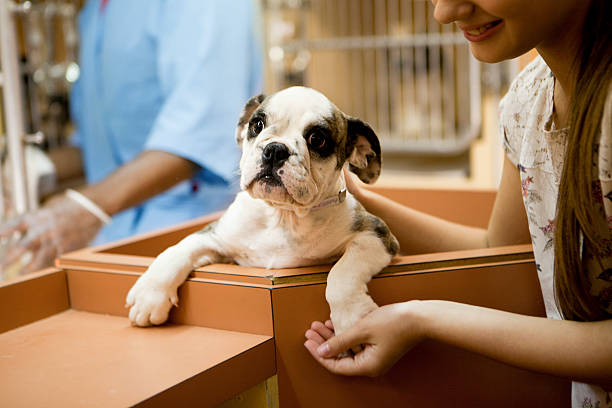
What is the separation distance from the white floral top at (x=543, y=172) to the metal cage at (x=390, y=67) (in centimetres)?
151

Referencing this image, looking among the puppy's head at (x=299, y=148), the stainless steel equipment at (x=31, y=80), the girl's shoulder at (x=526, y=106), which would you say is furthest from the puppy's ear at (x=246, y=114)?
the stainless steel equipment at (x=31, y=80)

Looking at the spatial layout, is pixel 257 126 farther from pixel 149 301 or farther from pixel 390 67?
pixel 390 67

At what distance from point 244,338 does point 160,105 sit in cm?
98

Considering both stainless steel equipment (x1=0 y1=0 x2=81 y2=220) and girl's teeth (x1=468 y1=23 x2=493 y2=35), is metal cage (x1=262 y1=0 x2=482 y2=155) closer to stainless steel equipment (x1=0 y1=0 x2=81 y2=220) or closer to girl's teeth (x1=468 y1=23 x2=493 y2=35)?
stainless steel equipment (x1=0 y1=0 x2=81 y2=220)

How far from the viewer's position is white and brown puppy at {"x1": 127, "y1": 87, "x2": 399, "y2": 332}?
77cm

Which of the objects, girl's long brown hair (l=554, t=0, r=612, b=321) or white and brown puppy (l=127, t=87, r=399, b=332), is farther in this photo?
white and brown puppy (l=127, t=87, r=399, b=332)

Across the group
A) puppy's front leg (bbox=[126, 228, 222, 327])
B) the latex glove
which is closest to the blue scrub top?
the latex glove

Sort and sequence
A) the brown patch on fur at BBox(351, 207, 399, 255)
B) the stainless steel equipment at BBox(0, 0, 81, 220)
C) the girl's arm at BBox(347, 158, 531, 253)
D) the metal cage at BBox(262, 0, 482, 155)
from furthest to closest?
the metal cage at BBox(262, 0, 482, 155) → the stainless steel equipment at BBox(0, 0, 81, 220) → the girl's arm at BBox(347, 158, 531, 253) → the brown patch on fur at BBox(351, 207, 399, 255)

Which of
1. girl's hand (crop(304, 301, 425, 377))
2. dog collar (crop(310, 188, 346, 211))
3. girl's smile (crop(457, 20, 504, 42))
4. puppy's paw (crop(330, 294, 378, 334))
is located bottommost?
girl's hand (crop(304, 301, 425, 377))

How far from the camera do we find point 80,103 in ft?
5.65

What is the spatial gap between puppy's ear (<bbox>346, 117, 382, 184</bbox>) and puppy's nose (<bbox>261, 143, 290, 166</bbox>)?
0.13m

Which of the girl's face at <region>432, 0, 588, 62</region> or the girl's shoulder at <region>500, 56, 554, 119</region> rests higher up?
the girl's face at <region>432, 0, 588, 62</region>

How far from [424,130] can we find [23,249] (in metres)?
1.85

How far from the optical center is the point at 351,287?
2.44 feet
